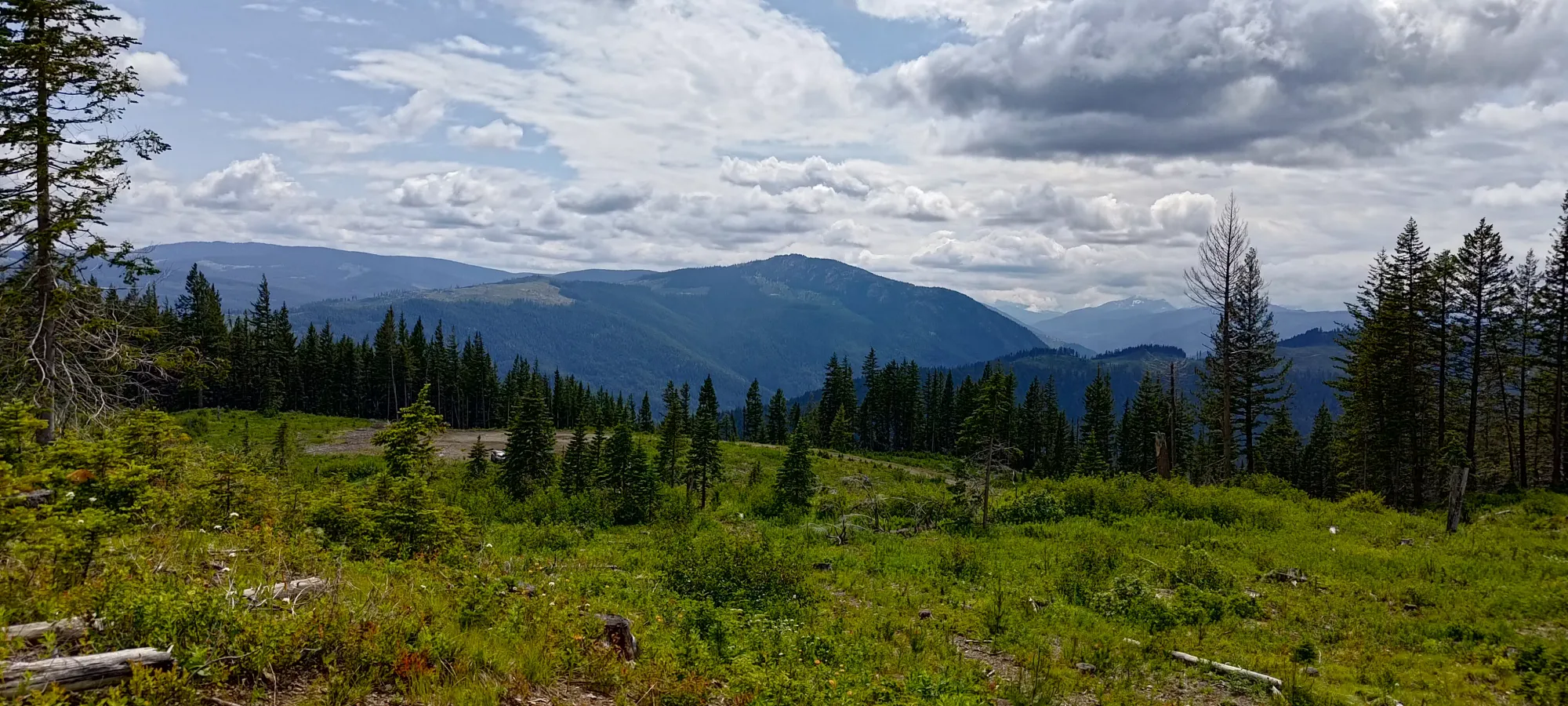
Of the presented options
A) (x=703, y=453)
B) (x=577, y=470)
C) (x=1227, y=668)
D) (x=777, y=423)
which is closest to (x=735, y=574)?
(x=1227, y=668)

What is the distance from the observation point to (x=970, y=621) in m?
13.7

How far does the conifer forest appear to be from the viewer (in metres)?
6.86

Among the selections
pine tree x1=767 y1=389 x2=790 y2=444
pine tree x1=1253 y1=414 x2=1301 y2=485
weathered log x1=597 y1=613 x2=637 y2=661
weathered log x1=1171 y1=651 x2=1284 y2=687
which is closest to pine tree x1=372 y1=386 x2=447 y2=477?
weathered log x1=597 y1=613 x2=637 y2=661

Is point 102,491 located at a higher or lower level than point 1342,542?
higher

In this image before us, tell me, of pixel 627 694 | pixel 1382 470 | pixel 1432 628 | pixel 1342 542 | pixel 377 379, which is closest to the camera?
pixel 627 694

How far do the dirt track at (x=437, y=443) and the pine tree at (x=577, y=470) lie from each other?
10.2 metres

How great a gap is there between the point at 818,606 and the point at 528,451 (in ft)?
63.5

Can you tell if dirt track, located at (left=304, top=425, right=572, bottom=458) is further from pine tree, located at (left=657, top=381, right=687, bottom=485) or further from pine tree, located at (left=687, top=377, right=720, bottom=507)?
pine tree, located at (left=687, top=377, right=720, bottom=507)

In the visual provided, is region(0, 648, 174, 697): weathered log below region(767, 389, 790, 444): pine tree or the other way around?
the other way around

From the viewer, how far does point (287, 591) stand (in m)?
8.02

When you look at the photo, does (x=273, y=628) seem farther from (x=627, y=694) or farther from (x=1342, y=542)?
(x=1342, y=542)

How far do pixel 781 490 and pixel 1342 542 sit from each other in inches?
807

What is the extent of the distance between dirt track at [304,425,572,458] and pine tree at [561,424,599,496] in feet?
33.5

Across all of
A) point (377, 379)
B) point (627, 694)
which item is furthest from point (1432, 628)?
point (377, 379)
